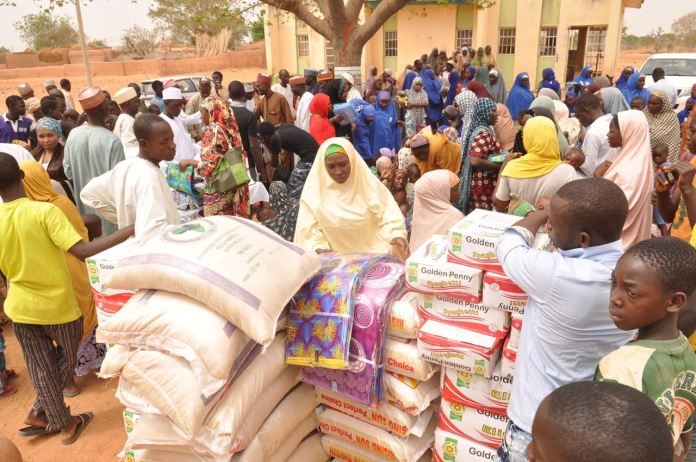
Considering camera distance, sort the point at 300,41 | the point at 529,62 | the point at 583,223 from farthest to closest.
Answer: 1. the point at 300,41
2. the point at 529,62
3. the point at 583,223

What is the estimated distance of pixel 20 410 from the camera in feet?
12.9

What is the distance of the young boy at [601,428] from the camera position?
1106mm

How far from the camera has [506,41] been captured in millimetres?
→ 19766

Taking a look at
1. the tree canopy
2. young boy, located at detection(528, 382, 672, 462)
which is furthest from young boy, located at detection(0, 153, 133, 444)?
the tree canopy

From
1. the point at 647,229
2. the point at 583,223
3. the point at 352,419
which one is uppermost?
the point at 583,223

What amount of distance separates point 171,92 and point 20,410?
454 centimetres

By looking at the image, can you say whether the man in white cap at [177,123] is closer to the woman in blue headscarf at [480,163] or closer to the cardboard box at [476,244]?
the woman in blue headscarf at [480,163]

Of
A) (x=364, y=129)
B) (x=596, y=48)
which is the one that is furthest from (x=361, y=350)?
(x=596, y=48)

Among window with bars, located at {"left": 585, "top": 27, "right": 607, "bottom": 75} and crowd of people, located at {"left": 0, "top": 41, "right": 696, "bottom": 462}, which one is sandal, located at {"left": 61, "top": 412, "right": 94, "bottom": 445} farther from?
window with bars, located at {"left": 585, "top": 27, "right": 607, "bottom": 75}

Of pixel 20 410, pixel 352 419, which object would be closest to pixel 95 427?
pixel 20 410

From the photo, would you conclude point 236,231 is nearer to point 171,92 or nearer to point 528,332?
point 528,332

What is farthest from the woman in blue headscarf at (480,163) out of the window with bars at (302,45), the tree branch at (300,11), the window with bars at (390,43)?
the window with bars at (302,45)

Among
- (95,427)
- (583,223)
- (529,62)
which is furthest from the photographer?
(529,62)

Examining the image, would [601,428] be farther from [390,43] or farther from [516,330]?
[390,43]
